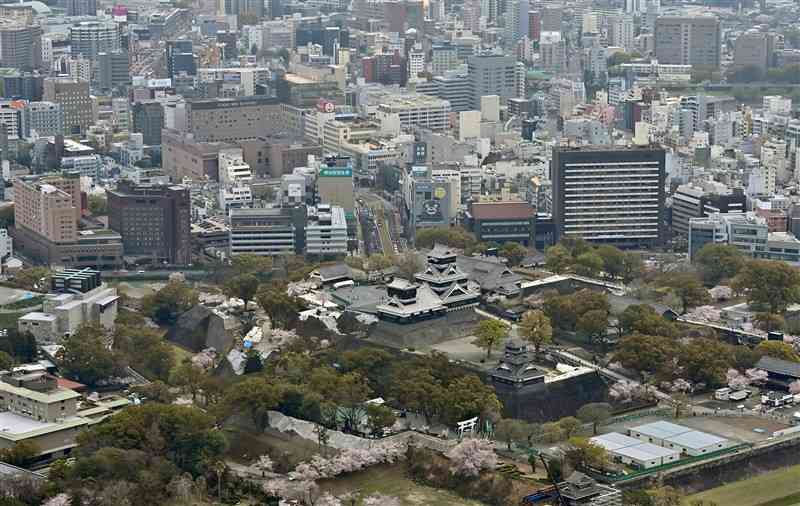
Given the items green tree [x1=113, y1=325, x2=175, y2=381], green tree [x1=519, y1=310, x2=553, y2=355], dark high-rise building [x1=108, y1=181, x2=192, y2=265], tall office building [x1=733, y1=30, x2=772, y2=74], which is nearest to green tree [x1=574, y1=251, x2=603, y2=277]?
green tree [x1=519, y1=310, x2=553, y2=355]

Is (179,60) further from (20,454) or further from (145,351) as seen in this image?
(20,454)

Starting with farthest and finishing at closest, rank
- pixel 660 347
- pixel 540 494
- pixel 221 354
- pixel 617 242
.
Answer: pixel 617 242
pixel 221 354
pixel 660 347
pixel 540 494

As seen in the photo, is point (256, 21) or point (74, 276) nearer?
point (74, 276)

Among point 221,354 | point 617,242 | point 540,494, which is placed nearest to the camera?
point 540,494

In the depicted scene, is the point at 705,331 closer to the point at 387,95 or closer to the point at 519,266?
the point at 519,266

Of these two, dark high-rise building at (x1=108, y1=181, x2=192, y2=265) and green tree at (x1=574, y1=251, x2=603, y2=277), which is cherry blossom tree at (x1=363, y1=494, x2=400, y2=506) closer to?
green tree at (x1=574, y1=251, x2=603, y2=277)

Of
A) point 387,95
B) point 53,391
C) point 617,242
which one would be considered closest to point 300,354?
point 53,391
